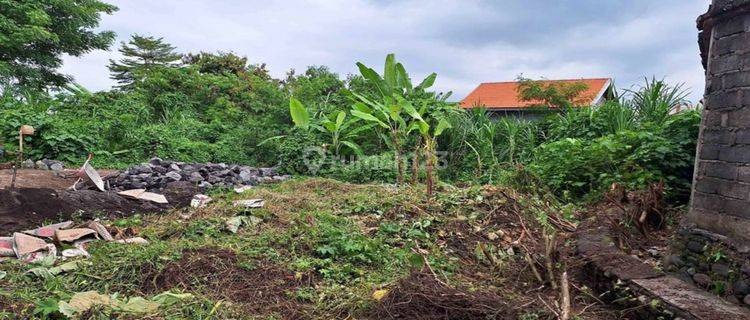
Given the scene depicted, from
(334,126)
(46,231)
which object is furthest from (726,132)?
(334,126)

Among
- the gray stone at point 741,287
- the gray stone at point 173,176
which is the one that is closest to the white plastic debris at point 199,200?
the gray stone at point 173,176

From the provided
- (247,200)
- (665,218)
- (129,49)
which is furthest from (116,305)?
(129,49)

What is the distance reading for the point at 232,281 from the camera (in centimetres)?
265

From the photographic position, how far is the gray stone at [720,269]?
7.56 feet

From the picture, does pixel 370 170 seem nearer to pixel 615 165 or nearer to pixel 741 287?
pixel 615 165

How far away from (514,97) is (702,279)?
13.4m

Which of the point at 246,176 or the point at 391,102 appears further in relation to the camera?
the point at 391,102

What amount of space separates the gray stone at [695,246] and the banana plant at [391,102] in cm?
353

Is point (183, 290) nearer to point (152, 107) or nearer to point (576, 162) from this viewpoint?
point (576, 162)

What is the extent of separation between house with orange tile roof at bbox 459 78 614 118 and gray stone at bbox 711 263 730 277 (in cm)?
795

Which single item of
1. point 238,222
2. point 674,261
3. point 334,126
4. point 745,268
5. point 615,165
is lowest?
point 238,222

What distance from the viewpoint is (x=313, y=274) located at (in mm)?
2828

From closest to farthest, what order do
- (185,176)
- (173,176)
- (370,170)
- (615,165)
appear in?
(615,165), (173,176), (185,176), (370,170)

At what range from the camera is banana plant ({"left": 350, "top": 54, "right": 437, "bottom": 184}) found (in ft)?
19.9
